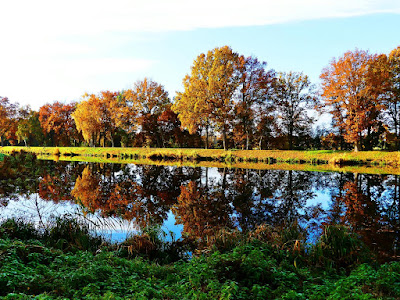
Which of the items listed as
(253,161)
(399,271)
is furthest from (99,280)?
(253,161)

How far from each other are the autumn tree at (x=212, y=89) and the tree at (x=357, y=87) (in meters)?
11.7

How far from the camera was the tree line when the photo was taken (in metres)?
33.4

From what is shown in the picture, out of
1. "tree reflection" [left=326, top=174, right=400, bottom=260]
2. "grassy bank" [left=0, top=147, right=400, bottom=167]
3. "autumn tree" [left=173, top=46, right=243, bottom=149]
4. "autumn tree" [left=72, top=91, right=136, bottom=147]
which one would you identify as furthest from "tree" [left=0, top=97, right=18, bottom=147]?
"tree reflection" [left=326, top=174, right=400, bottom=260]

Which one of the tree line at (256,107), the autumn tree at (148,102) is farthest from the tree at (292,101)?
the autumn tree at (148,102)

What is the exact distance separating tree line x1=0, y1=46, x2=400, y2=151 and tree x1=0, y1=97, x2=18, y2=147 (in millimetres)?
19708

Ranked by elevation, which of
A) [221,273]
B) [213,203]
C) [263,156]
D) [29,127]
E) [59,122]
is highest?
[59,122]

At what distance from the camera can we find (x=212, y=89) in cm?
3575

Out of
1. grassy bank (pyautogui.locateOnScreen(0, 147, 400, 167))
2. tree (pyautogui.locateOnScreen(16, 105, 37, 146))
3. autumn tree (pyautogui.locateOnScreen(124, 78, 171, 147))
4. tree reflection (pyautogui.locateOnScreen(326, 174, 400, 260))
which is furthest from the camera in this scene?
tree (pyautogui.locateOnScreen(16, 105, 37, 146))

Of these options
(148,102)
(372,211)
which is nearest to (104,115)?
(148,102)

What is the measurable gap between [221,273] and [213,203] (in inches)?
310

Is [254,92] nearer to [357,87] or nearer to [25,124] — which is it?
[357,87]

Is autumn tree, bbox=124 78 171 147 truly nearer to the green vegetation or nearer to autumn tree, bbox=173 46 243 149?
autumn tree, bbox=173 46 243 149

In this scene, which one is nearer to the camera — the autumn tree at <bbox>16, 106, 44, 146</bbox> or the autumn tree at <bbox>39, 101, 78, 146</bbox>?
the autumn tree at <bbox>16, 106, 44, 146</bbox>

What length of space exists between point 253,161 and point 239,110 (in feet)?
22.0
